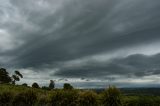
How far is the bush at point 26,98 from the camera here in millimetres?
34309

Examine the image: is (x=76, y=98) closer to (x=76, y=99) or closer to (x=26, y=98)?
(x=76, y=99)

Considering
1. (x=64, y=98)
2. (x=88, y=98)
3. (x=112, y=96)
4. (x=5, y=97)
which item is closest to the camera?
(x=112, y=96)

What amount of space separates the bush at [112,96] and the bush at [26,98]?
1063 cm

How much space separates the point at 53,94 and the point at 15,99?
6380 millimetres

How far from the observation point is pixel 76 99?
96.2ft

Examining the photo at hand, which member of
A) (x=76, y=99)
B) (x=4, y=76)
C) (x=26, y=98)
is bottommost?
(x=76, y=99)

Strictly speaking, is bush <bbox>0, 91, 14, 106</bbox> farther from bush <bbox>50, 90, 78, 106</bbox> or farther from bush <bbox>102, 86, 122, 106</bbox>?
bush <bbox>102, 86, 122, 106</bbox>

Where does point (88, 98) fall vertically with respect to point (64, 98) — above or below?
below

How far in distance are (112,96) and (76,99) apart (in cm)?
416

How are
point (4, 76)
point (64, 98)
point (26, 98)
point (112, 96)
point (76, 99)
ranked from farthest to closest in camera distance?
point (4, 76), point (26, 98), point (64, 98), point (76, 99), point (112, 96)

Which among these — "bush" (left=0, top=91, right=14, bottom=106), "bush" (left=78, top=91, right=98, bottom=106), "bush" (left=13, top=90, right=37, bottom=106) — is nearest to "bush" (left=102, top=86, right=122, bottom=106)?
"bush" (left=78, top=91, right=98, bottom=106)

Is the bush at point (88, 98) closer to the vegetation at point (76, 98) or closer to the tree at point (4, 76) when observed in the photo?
the vegetation at point (76, 98)

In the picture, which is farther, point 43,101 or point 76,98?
point 43,101

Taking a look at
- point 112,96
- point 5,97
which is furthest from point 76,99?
point 5,97
